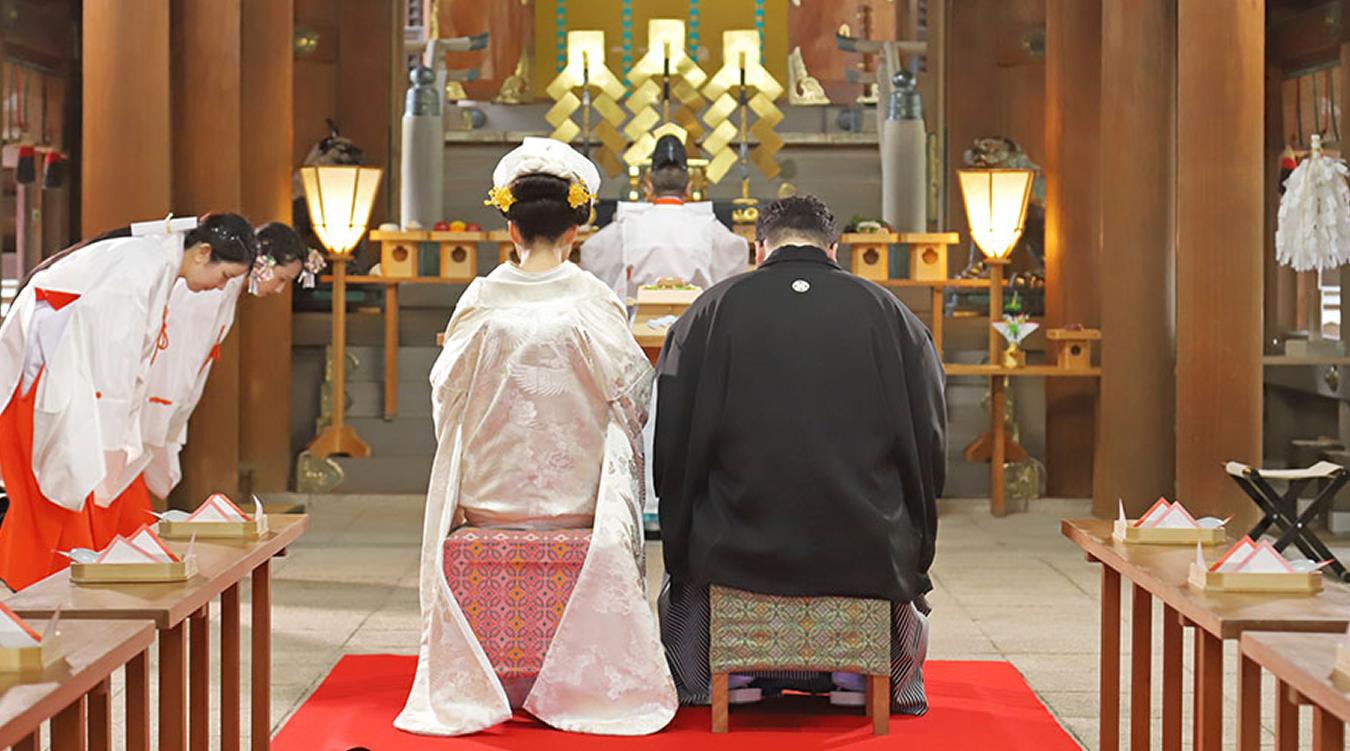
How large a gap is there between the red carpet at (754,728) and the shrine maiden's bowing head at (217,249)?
68.2 inches

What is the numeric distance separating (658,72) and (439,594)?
8.57 m

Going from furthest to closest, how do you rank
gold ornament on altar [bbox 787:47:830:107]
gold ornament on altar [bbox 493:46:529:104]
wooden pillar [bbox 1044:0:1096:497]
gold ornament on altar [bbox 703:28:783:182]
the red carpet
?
gold ornament on altar [bbox 787:47:830:107] < gold ornament on altar [bbox 493:46:529:104] < gold ornament on altar [bbox 703:28:783:182] < wooden pillar [bbox 1044:0:1096:497] < the red carpet

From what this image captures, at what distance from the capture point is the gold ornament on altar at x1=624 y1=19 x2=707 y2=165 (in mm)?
12891

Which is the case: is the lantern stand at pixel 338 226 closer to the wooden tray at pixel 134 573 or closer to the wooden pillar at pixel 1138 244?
the wooden pillar at pixel 1138 244

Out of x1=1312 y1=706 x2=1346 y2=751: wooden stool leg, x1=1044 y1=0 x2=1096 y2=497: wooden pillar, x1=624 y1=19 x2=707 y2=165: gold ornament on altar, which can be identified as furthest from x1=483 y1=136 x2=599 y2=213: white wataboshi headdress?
x1=624 y1=19 x2=707 y2=165: gold ornament on altar

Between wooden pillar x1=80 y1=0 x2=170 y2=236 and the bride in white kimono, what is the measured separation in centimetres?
391

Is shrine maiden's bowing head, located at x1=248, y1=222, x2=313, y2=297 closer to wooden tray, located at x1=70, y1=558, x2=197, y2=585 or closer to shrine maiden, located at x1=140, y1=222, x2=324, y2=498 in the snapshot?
shrine maiden, located at x1=140, y1=222, x2=324, y2=498

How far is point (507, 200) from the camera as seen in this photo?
549 centimetres

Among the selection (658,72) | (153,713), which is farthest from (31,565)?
(658,72)

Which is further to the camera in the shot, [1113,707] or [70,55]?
[70,55]

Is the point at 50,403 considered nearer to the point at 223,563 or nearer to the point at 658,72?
the point at 223,563

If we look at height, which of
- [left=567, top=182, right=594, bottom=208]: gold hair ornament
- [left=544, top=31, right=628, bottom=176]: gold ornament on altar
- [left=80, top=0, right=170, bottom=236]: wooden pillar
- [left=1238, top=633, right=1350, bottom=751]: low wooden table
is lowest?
[left=1238, top=633, right=1350, bottom=751]: low wooden table

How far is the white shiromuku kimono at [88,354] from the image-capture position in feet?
21.5

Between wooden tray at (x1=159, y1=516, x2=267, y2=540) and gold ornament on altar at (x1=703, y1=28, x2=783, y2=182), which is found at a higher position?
gold ornament on altar at (x1=703, y1=28, x2=783, y2=182)
